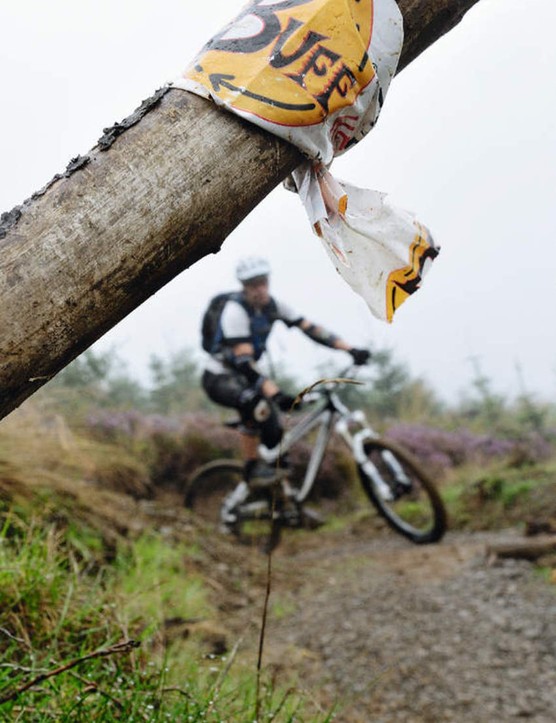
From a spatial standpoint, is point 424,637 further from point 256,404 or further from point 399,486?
point 256,404

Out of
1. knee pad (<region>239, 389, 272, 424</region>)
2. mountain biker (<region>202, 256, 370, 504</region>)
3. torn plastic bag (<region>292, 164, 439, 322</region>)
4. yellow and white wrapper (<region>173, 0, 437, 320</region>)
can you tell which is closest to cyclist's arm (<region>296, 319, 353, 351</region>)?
mountain biker (<region>202, 256, 370, 504</region>)

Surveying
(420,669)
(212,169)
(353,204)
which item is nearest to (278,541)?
(420,669)

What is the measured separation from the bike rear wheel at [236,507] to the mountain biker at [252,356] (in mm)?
307

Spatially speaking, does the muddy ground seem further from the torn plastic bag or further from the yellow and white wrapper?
the yellow and white wrapper

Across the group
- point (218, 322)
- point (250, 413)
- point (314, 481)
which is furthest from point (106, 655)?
point (314, 481)

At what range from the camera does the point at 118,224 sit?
847mm

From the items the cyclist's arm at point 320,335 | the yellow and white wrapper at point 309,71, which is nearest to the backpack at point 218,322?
the cyclist's arm at point 320,335

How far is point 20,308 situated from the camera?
789mm

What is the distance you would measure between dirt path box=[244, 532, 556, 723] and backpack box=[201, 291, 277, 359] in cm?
187

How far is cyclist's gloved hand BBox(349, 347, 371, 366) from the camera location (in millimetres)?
4876

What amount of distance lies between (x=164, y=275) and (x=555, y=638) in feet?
8.40

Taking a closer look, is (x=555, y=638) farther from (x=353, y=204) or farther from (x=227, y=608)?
(x=353, y=204)

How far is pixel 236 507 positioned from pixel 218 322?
1726mm

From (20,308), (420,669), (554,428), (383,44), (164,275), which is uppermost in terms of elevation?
(554,428)
